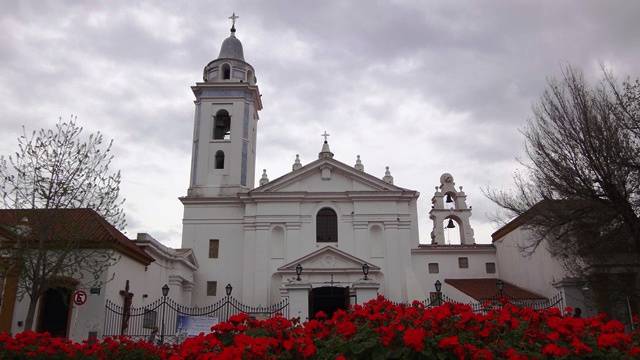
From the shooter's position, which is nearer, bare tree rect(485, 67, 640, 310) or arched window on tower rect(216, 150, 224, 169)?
bare tree rect(485, 67, 640, 310)

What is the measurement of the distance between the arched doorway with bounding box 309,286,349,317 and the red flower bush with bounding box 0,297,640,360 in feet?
68.5

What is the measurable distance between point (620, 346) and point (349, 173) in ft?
83.3

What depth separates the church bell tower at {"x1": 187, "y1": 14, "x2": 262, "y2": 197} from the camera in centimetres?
3130

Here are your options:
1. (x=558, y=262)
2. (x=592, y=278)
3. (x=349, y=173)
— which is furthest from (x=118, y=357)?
(x=349, y=173)

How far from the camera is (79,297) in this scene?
16391 mm

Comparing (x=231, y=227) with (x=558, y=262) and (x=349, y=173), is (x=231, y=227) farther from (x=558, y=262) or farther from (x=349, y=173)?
(x=558, y=262)

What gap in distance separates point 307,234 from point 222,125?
9.20 metres

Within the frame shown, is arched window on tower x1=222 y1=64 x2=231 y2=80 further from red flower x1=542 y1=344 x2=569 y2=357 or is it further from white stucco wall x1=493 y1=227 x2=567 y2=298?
red flower x1=542 y1=344 x2=569 y2=357

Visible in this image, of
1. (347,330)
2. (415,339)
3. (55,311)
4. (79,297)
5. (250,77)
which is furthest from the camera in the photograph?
(250,77)

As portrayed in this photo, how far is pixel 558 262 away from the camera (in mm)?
23422

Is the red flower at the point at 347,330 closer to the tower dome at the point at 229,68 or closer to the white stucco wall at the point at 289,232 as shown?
the white stucco wall at the point at 289,232

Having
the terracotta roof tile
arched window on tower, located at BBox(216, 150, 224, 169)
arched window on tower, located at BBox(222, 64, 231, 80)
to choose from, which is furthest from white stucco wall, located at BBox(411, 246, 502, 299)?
the terracotta roof tile

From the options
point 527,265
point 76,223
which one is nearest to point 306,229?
point 527,265

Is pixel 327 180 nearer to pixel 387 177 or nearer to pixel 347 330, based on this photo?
pixel 387 177
